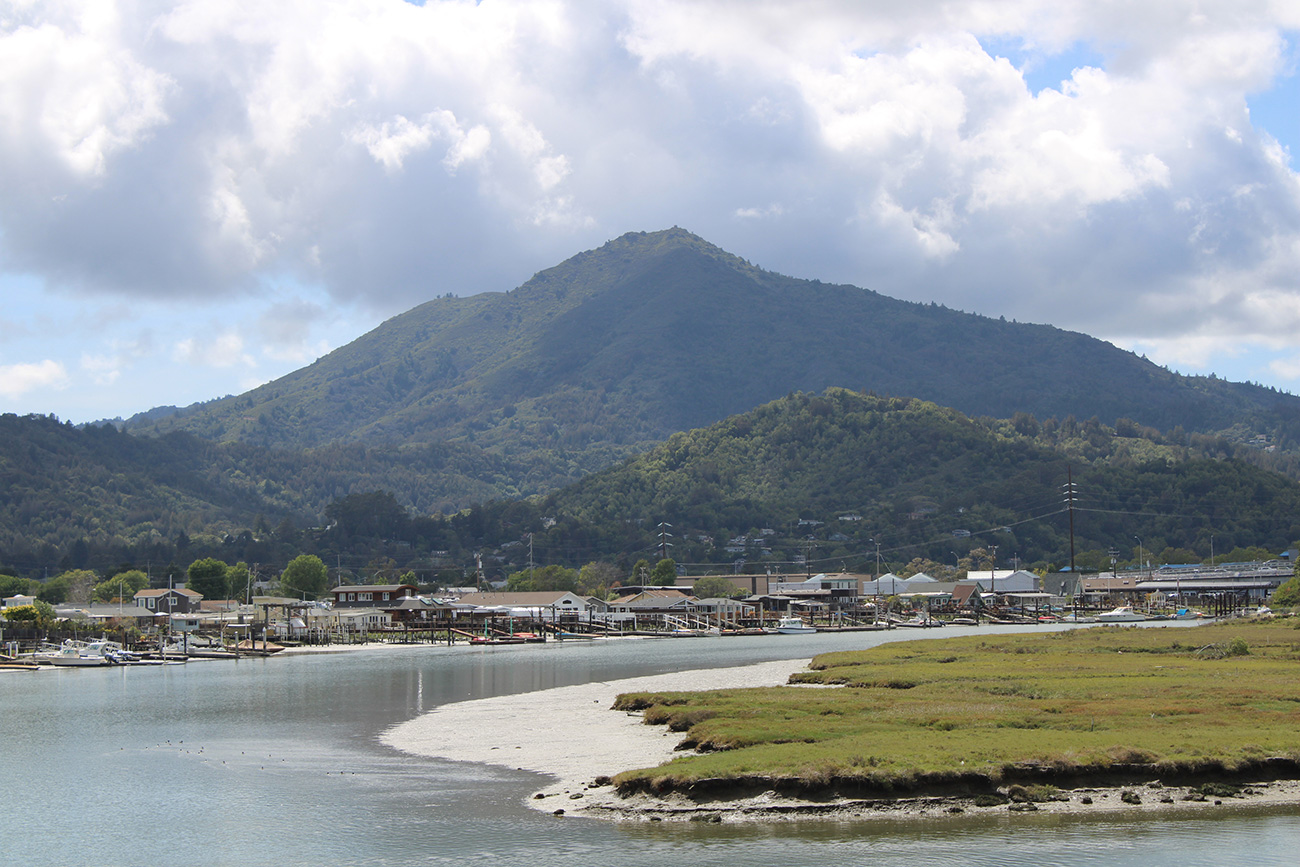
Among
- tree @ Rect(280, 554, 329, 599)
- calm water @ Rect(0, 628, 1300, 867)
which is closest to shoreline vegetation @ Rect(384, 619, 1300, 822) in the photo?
calm water @ Rect(0, 628, 1300, 867)

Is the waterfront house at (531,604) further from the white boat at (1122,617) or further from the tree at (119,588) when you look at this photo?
the white boat at (1122,617)

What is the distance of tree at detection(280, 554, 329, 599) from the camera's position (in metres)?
189

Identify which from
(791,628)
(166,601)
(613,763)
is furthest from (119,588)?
(613,763)

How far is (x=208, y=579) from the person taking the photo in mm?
191250

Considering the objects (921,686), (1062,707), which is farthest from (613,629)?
(1062,707)

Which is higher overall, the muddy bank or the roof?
the roof

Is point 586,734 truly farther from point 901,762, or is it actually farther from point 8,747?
point 8,747

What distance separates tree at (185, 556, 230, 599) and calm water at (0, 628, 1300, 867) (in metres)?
137

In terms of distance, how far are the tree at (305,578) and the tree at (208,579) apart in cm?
973

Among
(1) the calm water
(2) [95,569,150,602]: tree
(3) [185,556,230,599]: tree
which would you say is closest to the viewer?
(1) the calm water

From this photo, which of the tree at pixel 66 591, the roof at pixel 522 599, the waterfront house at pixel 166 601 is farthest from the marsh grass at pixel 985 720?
the tree at pixel 66 591

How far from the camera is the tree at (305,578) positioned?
189 metres

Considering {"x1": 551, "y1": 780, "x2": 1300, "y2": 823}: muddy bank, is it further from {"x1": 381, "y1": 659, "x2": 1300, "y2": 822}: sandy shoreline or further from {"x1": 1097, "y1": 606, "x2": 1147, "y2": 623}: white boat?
{"x1": 1097, "y1": 606, "x2": 1147, "y2": 623}: white boat

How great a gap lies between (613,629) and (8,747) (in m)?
104
